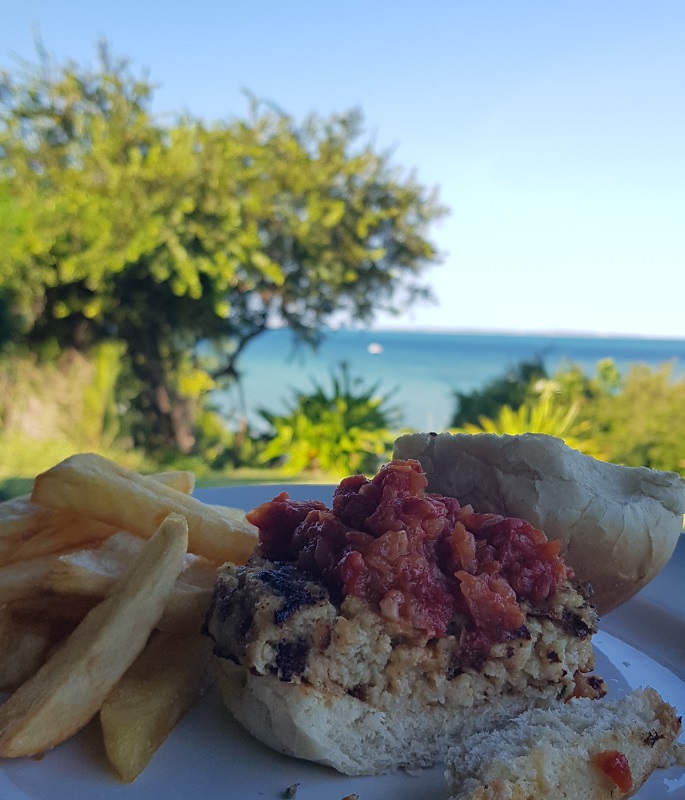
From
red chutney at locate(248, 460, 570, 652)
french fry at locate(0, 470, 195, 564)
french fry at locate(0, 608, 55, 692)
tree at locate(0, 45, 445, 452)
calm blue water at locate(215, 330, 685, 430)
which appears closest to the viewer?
red chutney at locate(248, 460, 570, 652)

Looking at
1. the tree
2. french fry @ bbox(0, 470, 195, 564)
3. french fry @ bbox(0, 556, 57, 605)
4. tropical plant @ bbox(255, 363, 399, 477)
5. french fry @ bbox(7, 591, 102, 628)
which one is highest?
the tree

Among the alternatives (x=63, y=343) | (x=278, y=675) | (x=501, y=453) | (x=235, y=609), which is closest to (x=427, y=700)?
(x=278, y=675)

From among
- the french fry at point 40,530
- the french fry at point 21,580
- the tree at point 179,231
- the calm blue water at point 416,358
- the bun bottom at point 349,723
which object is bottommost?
the calm blue water at point 416,358

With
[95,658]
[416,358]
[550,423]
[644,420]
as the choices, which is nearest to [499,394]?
[550,423]

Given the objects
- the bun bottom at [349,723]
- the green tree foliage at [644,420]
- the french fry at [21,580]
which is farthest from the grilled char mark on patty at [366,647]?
the green tree foliage at [644,420]

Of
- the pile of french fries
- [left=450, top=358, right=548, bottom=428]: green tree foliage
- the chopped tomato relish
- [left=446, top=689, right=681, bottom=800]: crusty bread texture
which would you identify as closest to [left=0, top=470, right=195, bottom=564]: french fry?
the pile of french fries

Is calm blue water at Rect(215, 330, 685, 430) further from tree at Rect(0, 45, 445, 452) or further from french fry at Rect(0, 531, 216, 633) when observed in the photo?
french fry at Rect(0, 531, 216, 633)

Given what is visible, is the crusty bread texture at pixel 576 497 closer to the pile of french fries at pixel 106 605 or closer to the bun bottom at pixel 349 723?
the bun bottom at pixel 349 723

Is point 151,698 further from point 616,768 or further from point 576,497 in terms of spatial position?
point 576,497
